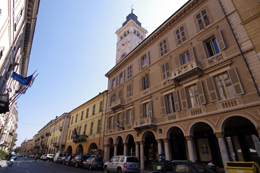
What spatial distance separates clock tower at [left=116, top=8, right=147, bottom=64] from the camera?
30223 mm

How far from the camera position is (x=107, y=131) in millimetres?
22000

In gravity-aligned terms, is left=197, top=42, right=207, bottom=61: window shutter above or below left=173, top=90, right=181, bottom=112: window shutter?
above

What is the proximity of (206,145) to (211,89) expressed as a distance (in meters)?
6.09

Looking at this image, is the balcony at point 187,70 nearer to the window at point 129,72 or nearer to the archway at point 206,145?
the archway at point 206,145

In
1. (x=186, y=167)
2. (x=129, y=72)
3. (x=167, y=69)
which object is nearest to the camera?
(x=186, y=167)

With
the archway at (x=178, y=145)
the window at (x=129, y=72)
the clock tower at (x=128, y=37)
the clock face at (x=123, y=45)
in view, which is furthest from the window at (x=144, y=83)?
the clock face at (x=123, y=45)

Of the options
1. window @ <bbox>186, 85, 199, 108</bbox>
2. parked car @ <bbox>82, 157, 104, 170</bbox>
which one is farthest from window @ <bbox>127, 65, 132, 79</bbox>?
parked car @ <bbox>82, 157, 104, 170</bbox>

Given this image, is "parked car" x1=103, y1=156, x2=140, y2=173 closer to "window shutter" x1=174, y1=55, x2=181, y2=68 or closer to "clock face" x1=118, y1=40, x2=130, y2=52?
"window shutter" x1=174, y1=55, x2=181, y2=68

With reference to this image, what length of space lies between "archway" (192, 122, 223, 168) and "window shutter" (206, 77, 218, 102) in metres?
3.12

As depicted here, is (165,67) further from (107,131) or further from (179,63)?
(107,131)

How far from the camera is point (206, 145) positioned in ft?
44.3

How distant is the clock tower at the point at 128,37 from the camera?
99.2 ft

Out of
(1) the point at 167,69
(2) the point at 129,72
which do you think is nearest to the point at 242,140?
(1) the point at 167,69

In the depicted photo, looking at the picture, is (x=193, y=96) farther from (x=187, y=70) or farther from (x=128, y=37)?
(x=128, y=37)
